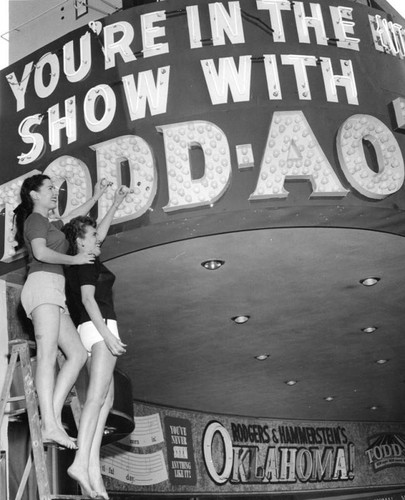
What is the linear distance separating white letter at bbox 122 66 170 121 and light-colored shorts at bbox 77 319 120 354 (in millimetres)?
1947

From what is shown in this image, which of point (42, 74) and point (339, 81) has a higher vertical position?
point (42, 74)

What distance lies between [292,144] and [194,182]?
0.85m

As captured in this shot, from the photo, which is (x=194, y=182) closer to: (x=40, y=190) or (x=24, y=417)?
(x=40, y=190)

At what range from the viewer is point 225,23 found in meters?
6.65

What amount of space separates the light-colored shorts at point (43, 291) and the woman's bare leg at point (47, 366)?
0.04 metres

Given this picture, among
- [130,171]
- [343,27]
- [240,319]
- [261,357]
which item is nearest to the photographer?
[130,171]

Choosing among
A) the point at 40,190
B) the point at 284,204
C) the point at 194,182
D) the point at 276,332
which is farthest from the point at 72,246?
the point at 276,332

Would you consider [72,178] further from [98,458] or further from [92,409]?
[98,458]

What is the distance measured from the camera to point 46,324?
5250 millimetres

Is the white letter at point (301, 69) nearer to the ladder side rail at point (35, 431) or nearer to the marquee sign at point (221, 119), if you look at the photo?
the marquee sign at point (221, 119)

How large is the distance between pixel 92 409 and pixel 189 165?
7.23 ft

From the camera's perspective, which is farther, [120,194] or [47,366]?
[120,194]

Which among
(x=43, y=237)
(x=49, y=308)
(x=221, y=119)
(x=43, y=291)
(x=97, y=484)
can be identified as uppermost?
(x=221, y=119)

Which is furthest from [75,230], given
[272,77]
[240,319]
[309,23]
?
[240,319]
